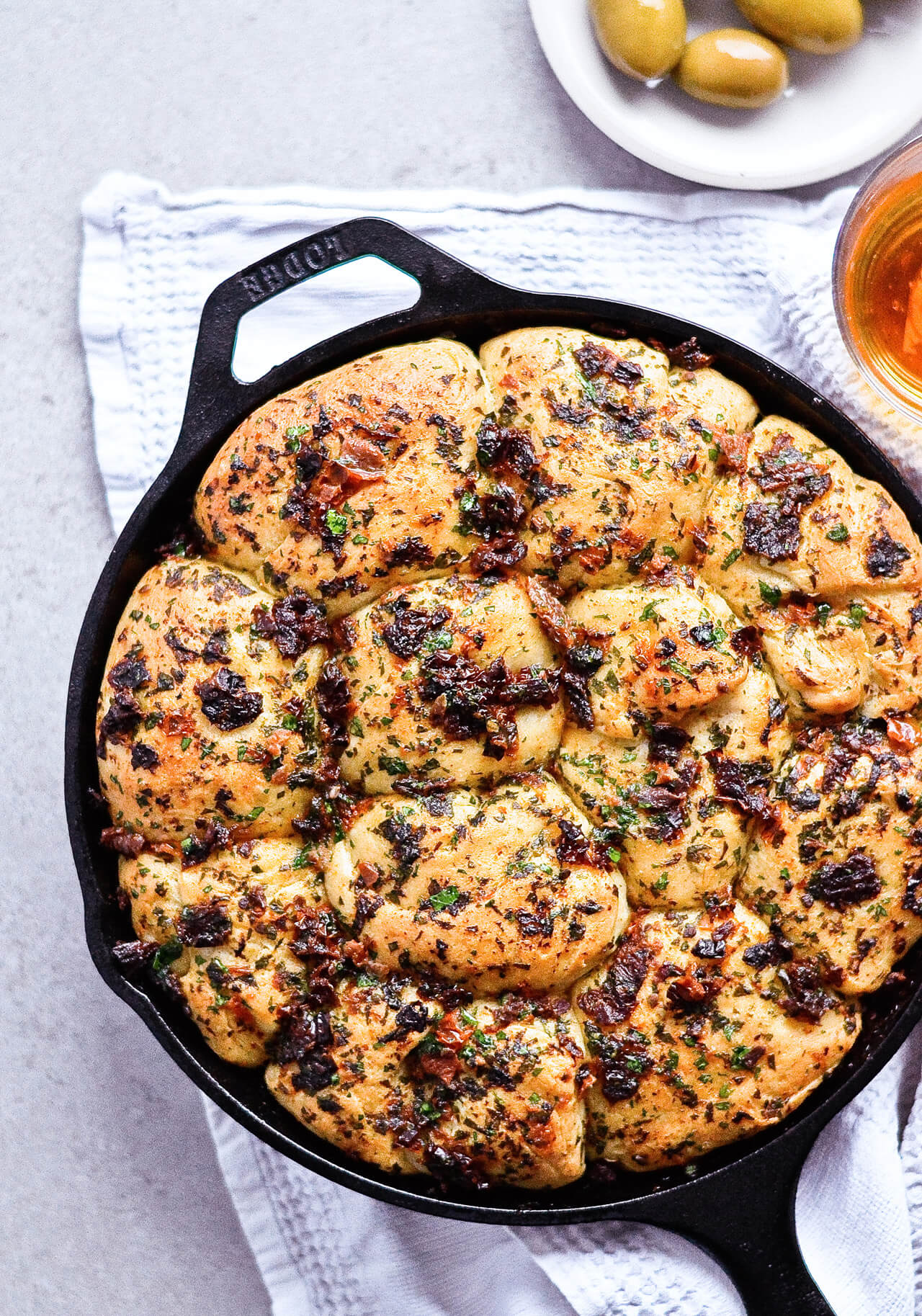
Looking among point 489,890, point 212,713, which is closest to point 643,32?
point 212,713

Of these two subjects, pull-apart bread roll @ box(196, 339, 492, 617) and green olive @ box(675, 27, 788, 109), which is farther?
green olive @ box(675, 27, 788, 109)

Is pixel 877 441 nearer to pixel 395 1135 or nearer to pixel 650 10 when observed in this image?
pixel 650 10

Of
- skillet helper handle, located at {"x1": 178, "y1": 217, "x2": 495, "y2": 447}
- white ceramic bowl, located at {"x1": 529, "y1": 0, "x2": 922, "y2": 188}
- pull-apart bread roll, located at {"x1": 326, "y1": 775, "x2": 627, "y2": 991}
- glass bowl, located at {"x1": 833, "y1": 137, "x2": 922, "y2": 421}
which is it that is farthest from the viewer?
white ceramic bowl, located at {"x1": 529, "y1": 0, "x2": 922, "y2": 188}

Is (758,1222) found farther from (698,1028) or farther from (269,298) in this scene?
(269,298)

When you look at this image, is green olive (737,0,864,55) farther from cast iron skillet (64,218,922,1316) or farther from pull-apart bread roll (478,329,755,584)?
pull-apart bread roll (478,329,755,584)

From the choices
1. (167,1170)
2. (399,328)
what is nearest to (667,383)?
(399,328)

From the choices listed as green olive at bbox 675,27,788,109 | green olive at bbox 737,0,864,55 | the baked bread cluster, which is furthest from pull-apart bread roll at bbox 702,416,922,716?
green olive at bbox 737,0,864,55

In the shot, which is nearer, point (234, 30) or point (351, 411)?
point (351, 411)
